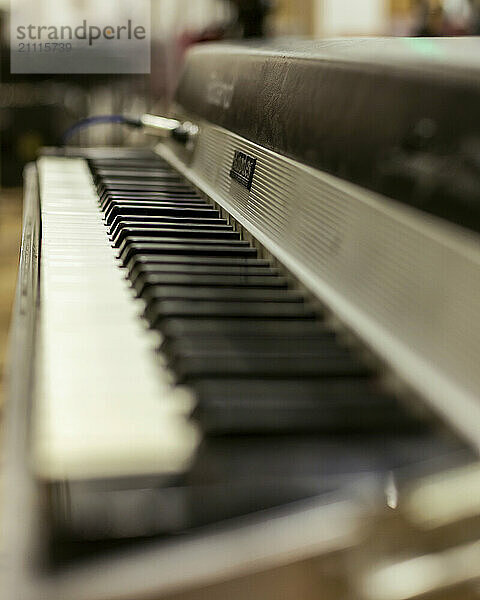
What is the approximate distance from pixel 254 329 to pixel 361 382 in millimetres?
104

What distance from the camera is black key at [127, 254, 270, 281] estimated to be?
726 mm

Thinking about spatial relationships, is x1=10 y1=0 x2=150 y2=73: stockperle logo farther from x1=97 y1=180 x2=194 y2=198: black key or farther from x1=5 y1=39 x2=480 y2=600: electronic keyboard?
x1=5 y1=39 x2=480 y2=600: electronic keyboard

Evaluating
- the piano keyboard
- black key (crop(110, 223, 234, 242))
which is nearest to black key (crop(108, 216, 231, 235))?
black key (crop(110, 223, 234, 242))

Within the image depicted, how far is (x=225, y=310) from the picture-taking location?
61 cm

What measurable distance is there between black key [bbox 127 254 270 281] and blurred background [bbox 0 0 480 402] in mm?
2271

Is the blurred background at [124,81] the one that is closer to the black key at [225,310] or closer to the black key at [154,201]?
the black key at [154,201]

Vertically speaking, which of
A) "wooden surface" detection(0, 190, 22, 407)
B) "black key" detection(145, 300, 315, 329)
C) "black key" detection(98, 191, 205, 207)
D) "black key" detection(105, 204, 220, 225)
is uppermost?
"black key" detection(98, 191, 205, 207)

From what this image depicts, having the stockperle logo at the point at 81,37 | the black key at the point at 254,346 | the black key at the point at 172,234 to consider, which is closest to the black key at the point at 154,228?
the black key at the point at 172,234

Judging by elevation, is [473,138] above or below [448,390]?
above

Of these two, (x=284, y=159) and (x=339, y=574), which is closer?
(x=339, y=574)

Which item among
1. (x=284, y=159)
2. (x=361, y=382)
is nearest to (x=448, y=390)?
(x=361, y=382)

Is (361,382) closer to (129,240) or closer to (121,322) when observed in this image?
(121,322)

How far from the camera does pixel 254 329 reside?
0.58 m

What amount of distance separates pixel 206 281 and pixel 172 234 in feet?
0.59
